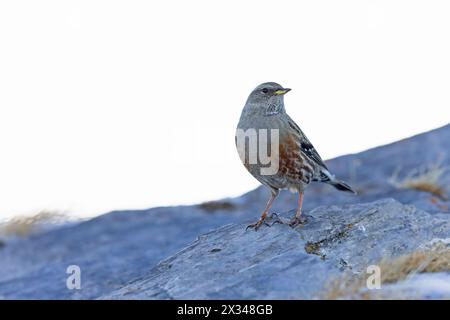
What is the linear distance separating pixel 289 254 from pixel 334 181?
2.69 m

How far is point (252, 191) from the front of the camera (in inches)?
816

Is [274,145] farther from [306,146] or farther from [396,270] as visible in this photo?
[396,270]

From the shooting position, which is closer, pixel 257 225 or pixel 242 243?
pixel 242 243

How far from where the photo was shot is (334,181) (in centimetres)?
1118

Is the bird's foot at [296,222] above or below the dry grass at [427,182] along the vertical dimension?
below

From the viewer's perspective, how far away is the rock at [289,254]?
8047 millimetres

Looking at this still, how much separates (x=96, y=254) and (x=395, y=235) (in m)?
8.27

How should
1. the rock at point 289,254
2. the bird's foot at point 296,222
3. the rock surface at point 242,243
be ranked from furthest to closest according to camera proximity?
the bird's foot at point 296,222 → the rock surface at point 242,243 → the rock at point 289,254

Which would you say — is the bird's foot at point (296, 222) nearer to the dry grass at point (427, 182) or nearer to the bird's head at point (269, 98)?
the bird's head at point (269, 98)

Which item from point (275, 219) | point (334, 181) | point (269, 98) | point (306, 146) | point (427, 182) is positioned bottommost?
point (275, 219)

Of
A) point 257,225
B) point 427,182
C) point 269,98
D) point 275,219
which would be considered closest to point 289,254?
point 257,225

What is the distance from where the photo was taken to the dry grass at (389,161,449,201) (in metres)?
17.3

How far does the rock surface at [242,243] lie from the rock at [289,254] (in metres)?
0.01

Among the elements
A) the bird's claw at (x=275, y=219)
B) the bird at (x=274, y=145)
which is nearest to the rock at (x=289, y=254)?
the bird's claw at (x=275, y=219)
